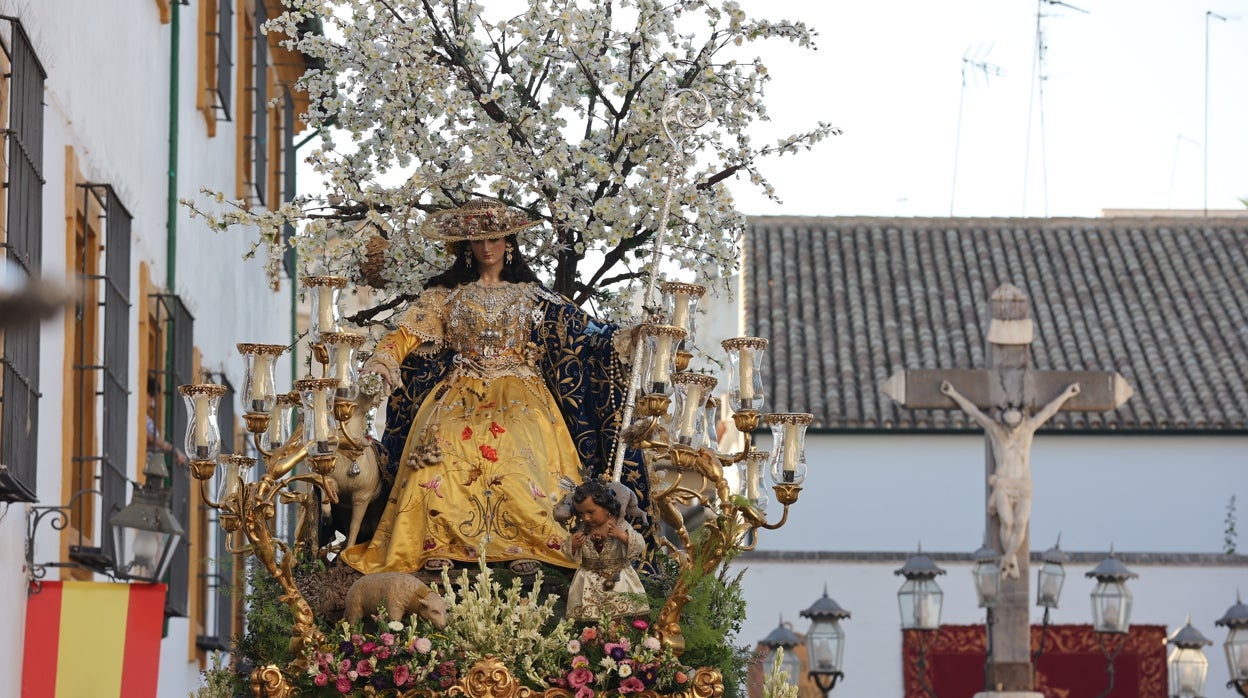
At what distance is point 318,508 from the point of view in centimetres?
842

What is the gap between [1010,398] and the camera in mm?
21641

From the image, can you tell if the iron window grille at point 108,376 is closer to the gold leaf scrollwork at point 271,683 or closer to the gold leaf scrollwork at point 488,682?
the gold leaf scrollwork at point 271,683

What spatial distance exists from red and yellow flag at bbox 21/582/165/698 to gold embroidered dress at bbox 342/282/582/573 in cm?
163

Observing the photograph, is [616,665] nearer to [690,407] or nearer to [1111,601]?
[690,407]

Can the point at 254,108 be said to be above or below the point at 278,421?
above

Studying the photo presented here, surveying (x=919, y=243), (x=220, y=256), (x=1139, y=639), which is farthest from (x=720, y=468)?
Answer: (x=919, y=243)

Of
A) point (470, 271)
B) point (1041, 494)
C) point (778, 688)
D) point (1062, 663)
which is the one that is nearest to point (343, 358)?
point (470, 271)

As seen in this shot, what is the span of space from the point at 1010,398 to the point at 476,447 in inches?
545

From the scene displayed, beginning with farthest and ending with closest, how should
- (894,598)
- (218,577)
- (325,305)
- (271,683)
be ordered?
(894,598) < (218,577) < (325,305) < (271,683)

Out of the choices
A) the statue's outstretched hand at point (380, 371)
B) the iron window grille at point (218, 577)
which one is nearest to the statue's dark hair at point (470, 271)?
the statue's outstretched hand at point (380, 371)

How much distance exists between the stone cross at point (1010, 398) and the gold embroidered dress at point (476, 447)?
12802 millimetres

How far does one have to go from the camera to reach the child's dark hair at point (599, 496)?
25.0ft

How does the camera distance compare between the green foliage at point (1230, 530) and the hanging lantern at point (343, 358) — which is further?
the green foliage at point (1230, 530)

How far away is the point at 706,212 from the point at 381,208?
5.35 ft
